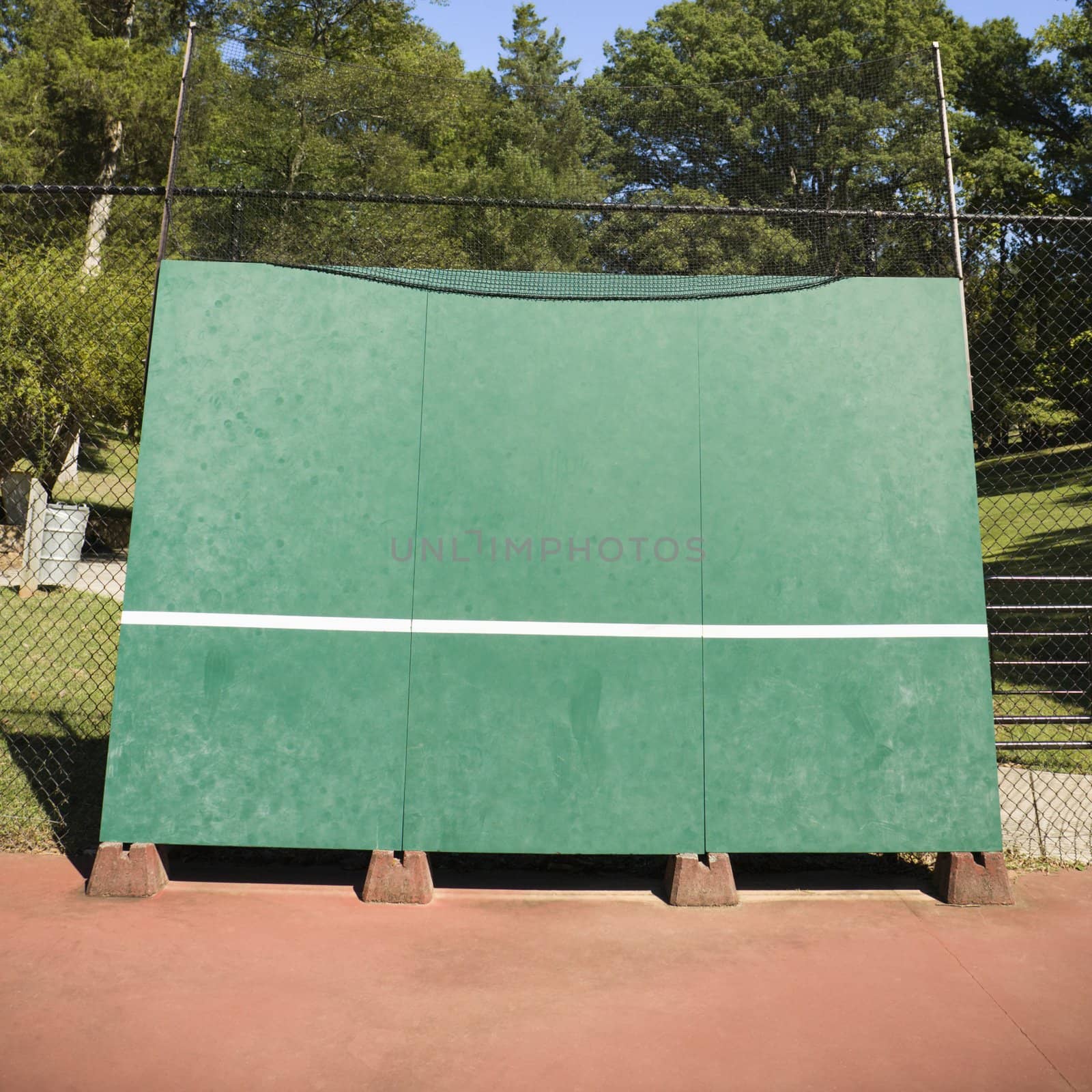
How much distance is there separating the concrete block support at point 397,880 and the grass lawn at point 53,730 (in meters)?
1.42

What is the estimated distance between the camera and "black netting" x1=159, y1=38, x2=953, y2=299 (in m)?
4.04

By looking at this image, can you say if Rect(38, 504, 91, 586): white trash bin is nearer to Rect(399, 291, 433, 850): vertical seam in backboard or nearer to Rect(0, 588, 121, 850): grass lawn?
Rect(0, 588, 121, 850): grass lawn

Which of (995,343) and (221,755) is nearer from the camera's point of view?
(221,755)

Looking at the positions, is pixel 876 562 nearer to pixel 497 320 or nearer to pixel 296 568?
pixel 497 320

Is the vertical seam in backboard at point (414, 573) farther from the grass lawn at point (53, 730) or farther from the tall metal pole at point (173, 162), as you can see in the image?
the grass lawn at point (53, 730)

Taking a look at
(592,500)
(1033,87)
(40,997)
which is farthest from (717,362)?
(1033,87)

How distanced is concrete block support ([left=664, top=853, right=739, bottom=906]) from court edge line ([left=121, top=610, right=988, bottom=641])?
921mm

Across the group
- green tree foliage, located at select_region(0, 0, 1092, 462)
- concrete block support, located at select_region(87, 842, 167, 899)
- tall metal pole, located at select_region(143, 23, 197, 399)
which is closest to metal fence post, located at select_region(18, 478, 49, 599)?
green tree foliage, located at select_region(0, 0, 1092, 462)

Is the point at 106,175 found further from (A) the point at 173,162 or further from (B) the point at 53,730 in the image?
(A) the point at 173,162

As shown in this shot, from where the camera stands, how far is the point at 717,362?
3936 millimetres

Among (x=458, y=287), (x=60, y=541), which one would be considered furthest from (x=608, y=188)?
(x=60, y=541)

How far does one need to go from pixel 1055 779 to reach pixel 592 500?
3.63 metres

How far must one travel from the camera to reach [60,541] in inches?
491

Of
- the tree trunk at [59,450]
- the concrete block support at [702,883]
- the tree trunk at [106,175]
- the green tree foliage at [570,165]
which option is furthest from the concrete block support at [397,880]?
the tree trunk at [106,175]
